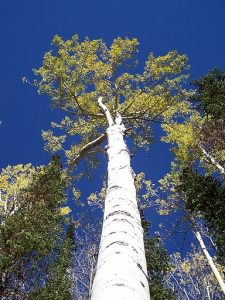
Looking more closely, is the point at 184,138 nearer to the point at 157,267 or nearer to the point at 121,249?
the point at 157,267

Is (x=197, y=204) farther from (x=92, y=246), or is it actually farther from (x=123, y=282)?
(x=92, y=246)

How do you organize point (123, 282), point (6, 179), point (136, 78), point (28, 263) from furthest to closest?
point (6, 179) → point (136, 78) → point (28, 263) → point (123, 282)

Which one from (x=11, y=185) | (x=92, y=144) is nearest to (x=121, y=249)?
(x=92, y=144)

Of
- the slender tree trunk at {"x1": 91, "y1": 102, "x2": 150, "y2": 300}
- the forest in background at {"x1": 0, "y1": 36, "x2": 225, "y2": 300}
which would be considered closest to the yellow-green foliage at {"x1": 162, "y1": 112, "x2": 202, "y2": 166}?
the forest in background at {"x1": 0, "y1": 36, "x2": 225, "y2": 300}

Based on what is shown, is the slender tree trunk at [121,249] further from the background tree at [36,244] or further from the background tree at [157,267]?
the background tree at [157,267]

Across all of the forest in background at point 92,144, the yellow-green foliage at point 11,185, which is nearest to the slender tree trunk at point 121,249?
the forest in background at point 92,144

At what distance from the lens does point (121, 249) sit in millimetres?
2867

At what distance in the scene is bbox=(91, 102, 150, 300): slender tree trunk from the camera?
2.34m

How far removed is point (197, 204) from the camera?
32.0 ft

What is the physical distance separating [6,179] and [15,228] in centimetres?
870

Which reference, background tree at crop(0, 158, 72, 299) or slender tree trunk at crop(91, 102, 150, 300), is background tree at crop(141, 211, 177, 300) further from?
slender tree trunk at crop(91, 102, 150, 300)

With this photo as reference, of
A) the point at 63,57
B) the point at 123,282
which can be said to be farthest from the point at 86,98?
the point at 123,282

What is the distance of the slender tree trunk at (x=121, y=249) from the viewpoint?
2336 millimetres

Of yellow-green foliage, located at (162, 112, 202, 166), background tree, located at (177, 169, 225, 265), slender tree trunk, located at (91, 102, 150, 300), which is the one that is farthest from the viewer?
yellow-green foliage, located at (162, 112, 202, 166)
